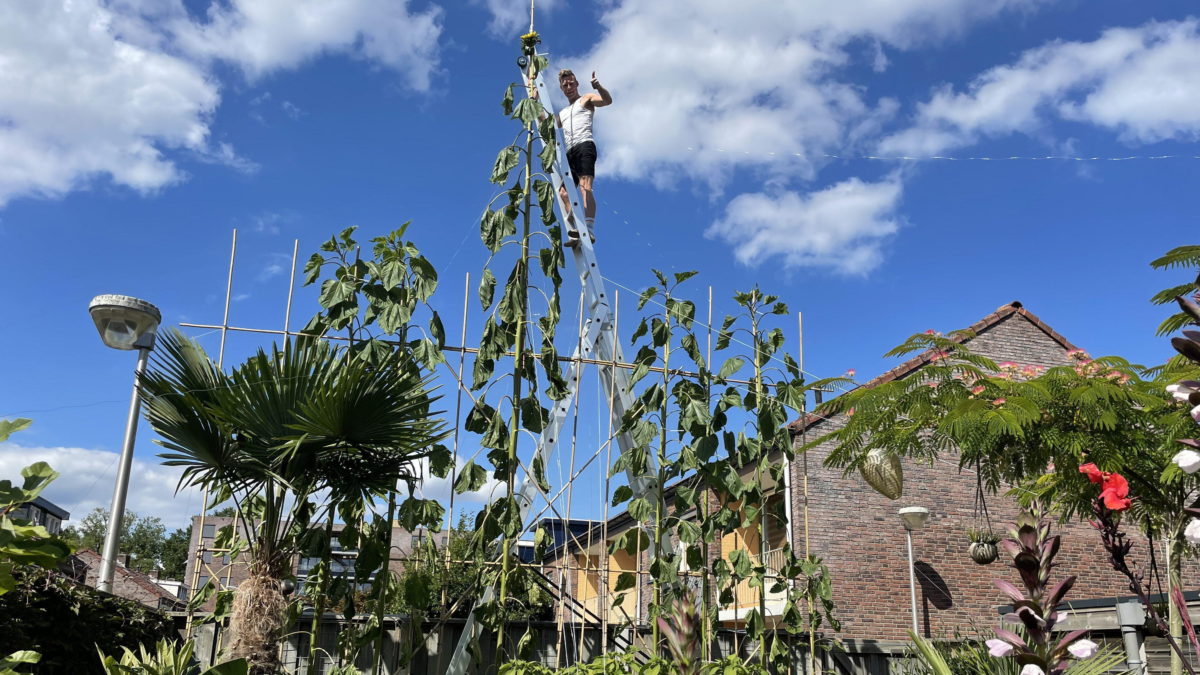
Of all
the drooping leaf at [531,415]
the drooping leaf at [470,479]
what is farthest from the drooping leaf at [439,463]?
the drooping leaf at [531,415]

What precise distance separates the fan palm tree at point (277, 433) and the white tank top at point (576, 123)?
131 inches

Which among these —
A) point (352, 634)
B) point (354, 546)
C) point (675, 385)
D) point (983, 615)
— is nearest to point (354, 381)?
point (354, 546)

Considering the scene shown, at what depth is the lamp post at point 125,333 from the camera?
223 inches

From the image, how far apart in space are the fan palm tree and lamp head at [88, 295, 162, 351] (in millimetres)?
1340

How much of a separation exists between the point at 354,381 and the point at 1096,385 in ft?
17.1

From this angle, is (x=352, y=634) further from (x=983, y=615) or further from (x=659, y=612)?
(x=983, y=615)

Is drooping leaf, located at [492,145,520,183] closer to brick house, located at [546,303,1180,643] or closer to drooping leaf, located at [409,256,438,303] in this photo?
drooping leaf, located at [409,256,438,303]

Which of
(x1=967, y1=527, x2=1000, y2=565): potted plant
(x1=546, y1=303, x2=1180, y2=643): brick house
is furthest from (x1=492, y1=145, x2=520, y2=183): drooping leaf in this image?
(x1=967, y1=527, x2=1000, y2=565): potted plant

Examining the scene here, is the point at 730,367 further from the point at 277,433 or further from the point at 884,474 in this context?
the point at 884,474

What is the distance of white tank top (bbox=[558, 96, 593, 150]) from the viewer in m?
7.43

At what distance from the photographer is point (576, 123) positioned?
7.48 m

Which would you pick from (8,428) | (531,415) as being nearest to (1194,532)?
(8,428)

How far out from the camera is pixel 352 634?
17.0ft

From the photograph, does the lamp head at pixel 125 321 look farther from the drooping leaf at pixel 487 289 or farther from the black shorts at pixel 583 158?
the black shorts at pixel 583 158
